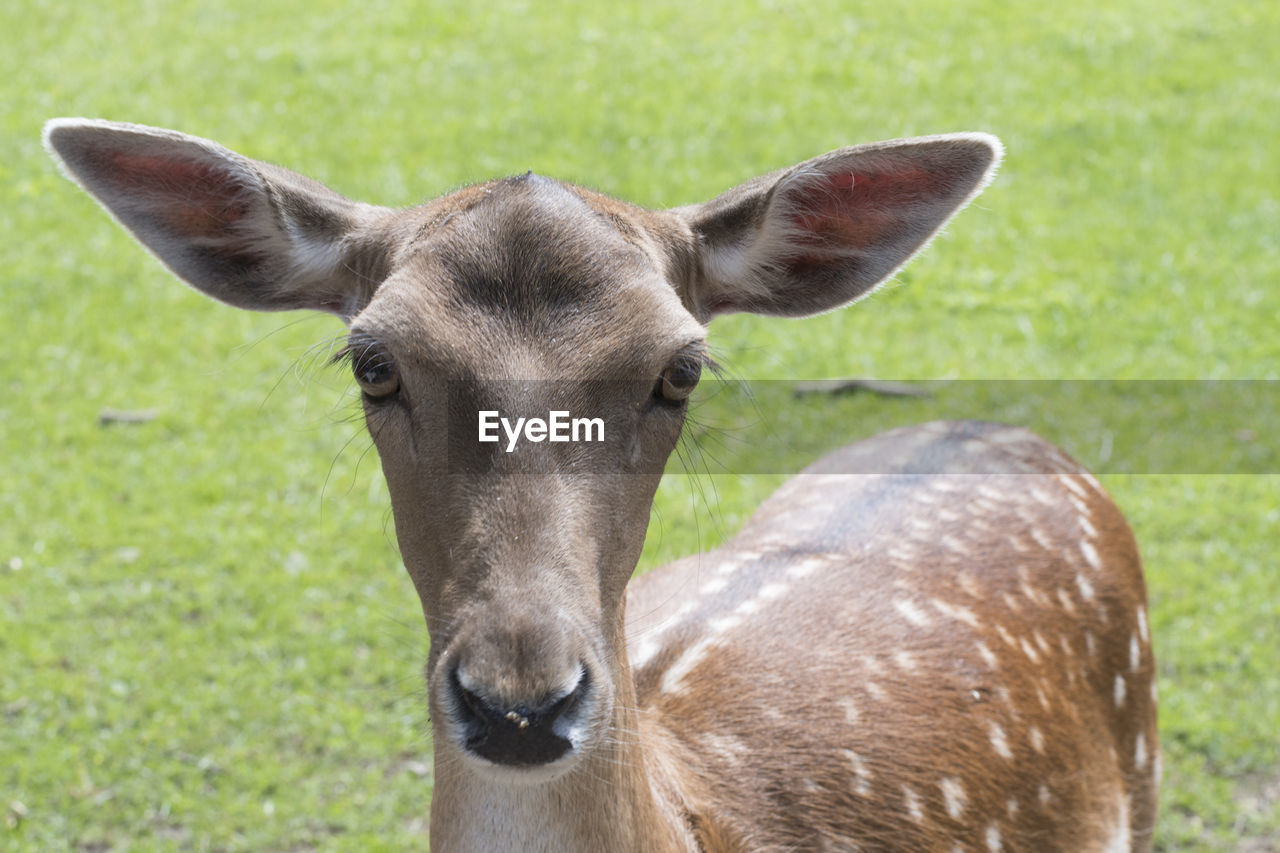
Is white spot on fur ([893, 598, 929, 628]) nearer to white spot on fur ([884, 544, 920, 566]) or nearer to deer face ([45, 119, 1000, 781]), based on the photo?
white spot on fur ([884, 544, 920, 566])

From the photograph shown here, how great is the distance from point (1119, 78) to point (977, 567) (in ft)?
28.0

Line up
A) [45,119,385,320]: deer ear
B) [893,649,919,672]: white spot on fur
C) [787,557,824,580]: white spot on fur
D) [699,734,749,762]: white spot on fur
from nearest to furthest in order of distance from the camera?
[45,119,385,320]: deer ear → [699,734,749,762]: white spot on fur → [893,649,919,672]: white spot on fur → [787,557,824,580]: white spot on fur

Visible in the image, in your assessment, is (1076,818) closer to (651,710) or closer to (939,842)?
(939,842)

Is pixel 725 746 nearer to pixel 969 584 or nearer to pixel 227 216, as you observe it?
pixel 969 584

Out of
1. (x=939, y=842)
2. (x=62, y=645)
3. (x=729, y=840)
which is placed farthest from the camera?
(x=62, y=645)

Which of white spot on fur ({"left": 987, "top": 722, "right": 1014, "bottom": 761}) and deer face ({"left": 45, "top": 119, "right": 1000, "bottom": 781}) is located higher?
deer face ({"left": 45, "top": 119, "right": 1000, "bottom": 781})

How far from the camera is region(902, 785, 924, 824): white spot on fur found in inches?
120

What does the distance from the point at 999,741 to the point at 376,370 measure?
75.4 inches

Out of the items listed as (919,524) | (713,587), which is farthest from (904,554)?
(713,587)

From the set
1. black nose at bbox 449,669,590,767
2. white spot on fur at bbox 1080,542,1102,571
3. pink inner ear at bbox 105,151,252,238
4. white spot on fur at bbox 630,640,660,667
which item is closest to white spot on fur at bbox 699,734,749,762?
white spot on fur at bbox 630,640,660,667

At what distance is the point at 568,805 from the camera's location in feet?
7.66

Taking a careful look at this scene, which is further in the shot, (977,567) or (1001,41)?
(1001,41)

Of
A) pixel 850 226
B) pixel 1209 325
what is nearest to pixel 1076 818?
pixel 850 226

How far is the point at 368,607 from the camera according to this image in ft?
18.1
